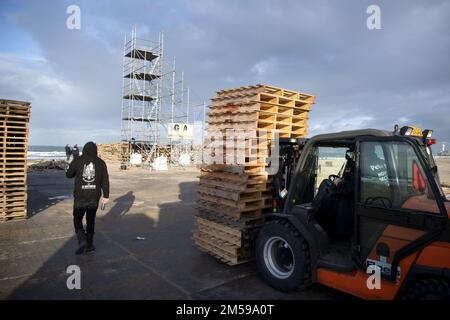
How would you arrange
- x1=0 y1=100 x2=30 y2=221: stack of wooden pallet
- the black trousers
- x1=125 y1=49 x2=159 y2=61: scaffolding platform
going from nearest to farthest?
the black trousers < x1=0 y1=100 x2=30 y2=221: stack of wooden pallet < x1=125 y1=49 x2=159 y2=61: scaffolding platform

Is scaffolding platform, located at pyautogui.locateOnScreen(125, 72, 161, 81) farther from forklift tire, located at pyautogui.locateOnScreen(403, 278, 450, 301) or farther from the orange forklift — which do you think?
forklift tire, located at pyautogui.locateOnScreen(403, 278, 450, 301)

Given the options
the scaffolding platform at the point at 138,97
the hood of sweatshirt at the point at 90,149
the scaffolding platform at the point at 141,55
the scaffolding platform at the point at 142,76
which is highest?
the scaffolding platform at the point at 141,55

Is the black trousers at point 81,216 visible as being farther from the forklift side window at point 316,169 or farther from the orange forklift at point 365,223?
the forklift side window at point 316,169

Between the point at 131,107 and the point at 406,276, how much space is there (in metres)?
30.1

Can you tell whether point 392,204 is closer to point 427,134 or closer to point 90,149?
point 427,134

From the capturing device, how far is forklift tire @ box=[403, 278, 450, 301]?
3.14m

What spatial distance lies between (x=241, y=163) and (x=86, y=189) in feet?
9.84

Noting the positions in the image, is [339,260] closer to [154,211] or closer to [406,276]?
[406,276]

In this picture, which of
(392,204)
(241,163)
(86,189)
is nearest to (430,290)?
(392,204)

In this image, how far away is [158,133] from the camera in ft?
104

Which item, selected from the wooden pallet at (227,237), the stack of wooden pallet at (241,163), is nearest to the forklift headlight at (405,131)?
the stack of wooden pallet at (241,163)

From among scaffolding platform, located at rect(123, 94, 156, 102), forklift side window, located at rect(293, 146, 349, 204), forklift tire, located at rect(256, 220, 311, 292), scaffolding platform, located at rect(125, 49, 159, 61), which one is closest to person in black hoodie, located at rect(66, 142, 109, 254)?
forklift tire, located at rect(256, 220, 311, 292)

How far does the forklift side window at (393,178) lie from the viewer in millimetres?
3572

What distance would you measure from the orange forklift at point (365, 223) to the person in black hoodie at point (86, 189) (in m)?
3.30
